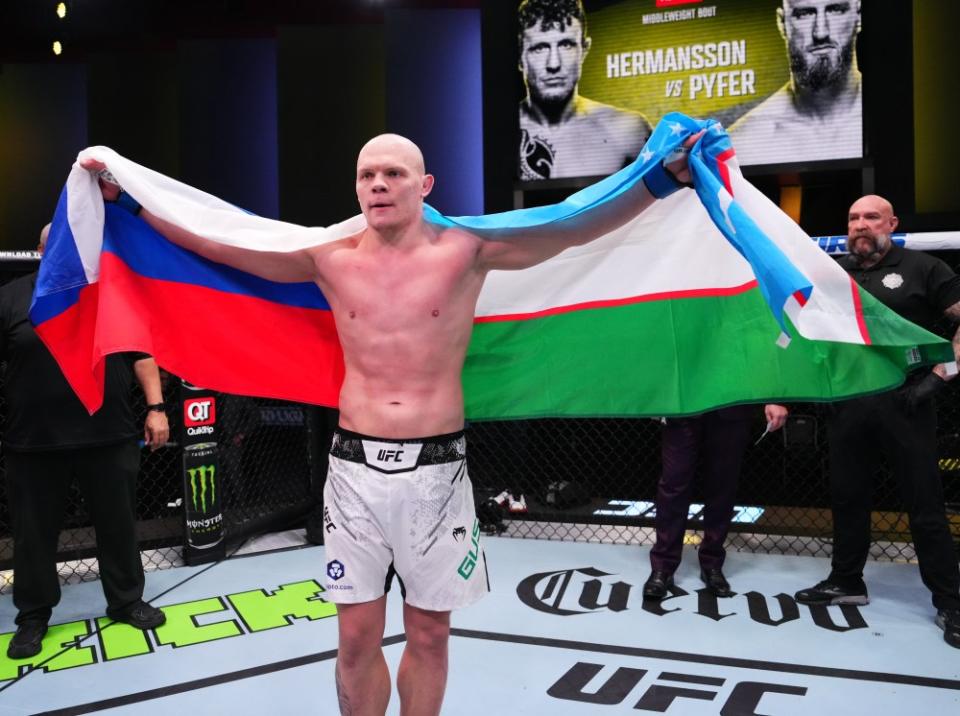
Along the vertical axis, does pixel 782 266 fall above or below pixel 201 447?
above

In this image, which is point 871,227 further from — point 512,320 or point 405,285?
point 405,285

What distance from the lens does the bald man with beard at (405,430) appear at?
186 centimetres

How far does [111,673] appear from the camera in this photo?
2.65 m

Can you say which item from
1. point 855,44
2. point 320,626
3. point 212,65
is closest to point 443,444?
point 320,626

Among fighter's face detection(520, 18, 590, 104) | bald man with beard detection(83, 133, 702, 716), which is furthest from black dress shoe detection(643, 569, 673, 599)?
fighter's face detection(520, 18, 590, 104)

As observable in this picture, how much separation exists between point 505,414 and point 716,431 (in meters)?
1.29

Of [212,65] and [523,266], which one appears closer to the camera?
[523,266]

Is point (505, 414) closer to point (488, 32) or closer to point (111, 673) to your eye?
point (111, 673)

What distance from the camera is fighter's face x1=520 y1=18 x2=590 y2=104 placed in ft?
17.5

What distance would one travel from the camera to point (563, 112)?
5.39 metres

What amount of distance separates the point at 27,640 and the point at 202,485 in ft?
3.46

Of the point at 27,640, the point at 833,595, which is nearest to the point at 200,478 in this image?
the point at 27,640

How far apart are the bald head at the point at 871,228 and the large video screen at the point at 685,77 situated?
205 cm

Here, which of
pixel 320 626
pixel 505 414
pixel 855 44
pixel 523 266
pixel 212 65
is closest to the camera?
pixel 523 266
